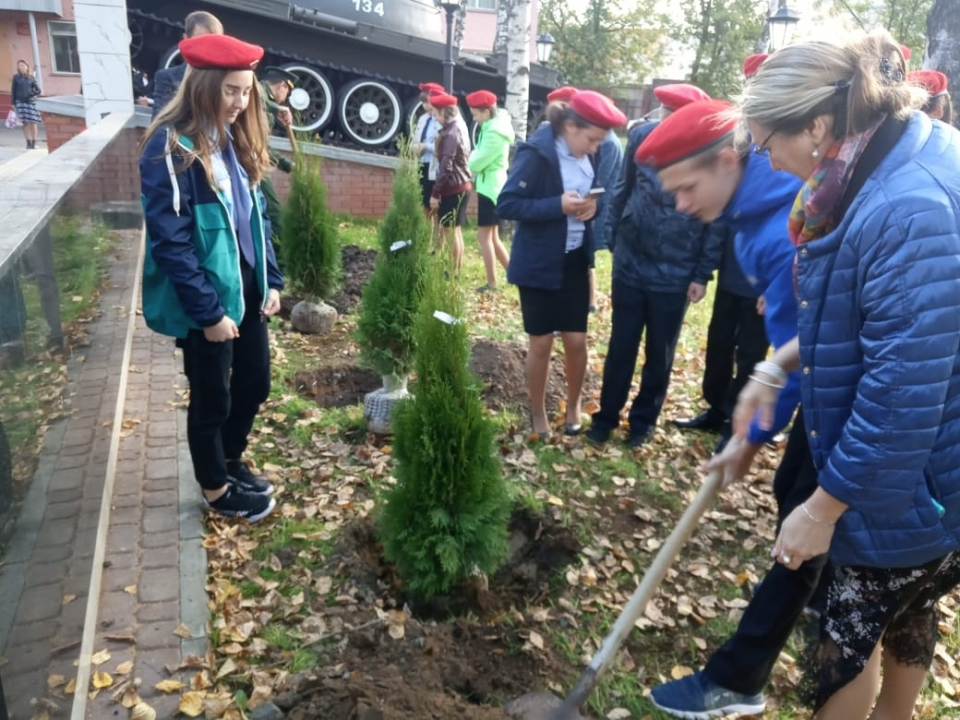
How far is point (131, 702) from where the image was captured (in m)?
2.39

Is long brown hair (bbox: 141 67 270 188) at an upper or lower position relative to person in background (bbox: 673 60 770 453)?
upper

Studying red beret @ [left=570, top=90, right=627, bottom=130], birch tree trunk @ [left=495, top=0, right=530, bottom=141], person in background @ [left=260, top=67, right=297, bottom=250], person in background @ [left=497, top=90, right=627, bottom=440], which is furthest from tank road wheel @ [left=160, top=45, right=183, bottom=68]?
red beret @ [left=570, top=90, right=627, bottom=130]

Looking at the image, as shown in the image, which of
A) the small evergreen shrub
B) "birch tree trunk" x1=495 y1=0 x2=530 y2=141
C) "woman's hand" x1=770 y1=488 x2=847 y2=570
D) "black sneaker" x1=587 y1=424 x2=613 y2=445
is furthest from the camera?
"birch tree trunk" x1=495 y1=0 x2=530 y2=141

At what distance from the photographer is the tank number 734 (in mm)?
12750

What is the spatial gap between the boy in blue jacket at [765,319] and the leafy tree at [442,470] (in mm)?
801

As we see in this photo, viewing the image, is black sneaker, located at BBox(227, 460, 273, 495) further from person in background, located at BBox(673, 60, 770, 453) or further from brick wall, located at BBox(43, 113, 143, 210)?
person in background, located at BBox(673, 60, 770, 453)

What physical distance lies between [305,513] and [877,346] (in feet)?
8.93

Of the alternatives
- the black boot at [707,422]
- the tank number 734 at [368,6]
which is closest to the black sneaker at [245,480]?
the black boot at [707,422]

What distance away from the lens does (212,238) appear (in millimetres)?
2848

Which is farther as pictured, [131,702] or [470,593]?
[470,593]

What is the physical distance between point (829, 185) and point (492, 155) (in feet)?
21.1

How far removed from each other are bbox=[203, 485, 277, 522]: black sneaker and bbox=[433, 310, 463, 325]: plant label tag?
142cm

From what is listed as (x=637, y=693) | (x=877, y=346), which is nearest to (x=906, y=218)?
(x=877, y=346)

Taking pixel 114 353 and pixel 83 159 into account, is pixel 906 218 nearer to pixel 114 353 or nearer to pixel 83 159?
pixel 114 353
